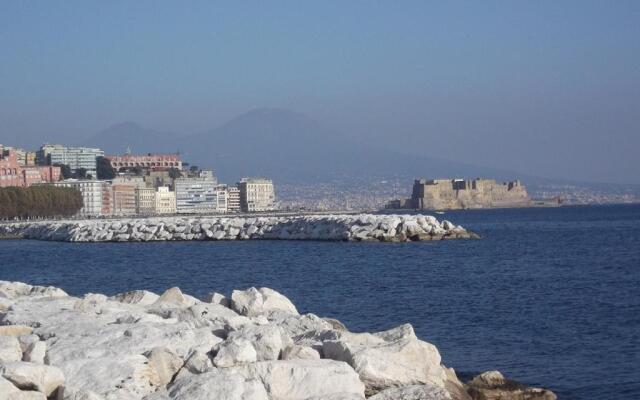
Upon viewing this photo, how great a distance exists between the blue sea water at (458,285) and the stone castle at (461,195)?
8214cm

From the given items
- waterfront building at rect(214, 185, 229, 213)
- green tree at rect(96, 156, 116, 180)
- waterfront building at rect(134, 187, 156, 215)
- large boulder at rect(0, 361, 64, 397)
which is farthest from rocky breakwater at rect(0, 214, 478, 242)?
green tree at rect(96, 156, 116, 180)

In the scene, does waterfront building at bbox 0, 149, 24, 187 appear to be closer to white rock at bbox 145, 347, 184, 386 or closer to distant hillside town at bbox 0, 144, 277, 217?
distant hillside town at bbox 0, 144, 277, 217

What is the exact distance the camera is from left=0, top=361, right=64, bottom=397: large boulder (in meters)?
7.29

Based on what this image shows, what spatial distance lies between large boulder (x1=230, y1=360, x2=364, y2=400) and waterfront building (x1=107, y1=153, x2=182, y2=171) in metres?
122

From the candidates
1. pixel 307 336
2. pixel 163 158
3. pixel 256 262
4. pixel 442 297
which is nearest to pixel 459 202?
pixel 163 158

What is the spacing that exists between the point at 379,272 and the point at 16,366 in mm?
15737

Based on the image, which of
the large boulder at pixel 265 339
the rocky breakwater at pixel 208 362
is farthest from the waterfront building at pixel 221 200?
the large boulder at pixel 265 339

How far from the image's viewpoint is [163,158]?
135875 millimetres

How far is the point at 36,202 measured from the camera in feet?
220

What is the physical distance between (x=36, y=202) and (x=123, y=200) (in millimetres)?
29938

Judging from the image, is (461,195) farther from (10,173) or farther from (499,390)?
(499,390)

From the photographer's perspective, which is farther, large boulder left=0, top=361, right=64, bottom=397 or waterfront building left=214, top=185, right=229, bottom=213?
waterfront building left=214, top=185, right=229, bottom=213

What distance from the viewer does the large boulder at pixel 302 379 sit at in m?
7.64

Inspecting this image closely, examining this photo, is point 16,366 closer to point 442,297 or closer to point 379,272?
point 442,297
